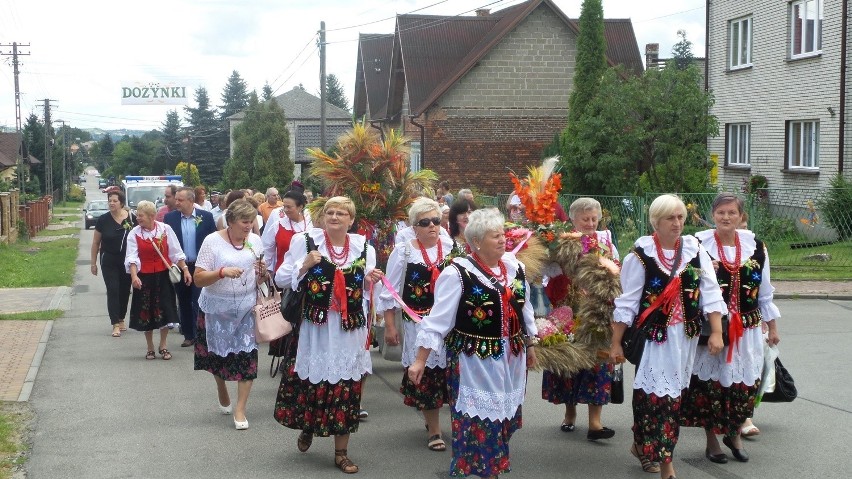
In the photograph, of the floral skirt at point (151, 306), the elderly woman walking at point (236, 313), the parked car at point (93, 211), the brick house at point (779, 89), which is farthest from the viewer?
the parked car at point (93, 211)

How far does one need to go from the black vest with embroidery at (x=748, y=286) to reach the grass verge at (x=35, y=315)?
1146 centimetres

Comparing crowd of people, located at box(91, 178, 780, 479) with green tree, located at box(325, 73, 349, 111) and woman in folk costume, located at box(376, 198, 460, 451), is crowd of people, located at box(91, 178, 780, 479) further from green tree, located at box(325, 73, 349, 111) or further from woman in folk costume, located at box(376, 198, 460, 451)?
green tree, located at box(325, 73, 349, 111)

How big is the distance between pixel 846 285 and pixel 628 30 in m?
26.9

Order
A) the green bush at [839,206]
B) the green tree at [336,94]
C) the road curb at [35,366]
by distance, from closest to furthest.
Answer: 1. the road curb at [35,366]
2. the green bush at [839,206]
3. the green tree at [336,94]

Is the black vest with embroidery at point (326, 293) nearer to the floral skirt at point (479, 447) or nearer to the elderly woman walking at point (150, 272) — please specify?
the floral skirt at point (479, 447)

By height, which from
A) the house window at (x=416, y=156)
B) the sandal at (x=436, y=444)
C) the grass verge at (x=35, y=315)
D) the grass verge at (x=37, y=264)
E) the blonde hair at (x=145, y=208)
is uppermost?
the house window at (x=416, y=156)

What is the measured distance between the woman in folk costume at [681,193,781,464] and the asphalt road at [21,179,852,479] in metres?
0.36

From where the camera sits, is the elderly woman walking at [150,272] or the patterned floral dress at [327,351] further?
the elderly woman walking at [150,272]

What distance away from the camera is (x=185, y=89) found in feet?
309

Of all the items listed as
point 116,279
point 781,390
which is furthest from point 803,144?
point 781,390

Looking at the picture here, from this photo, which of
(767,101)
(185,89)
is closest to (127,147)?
(185,89)

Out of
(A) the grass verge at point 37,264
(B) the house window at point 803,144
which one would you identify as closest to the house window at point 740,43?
(B) the house window at point 803,144

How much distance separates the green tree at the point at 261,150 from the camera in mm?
64188

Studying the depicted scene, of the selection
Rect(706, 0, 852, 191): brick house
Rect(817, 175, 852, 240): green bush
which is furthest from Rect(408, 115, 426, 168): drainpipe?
Rect(817, 175, 852, 240): green bush
